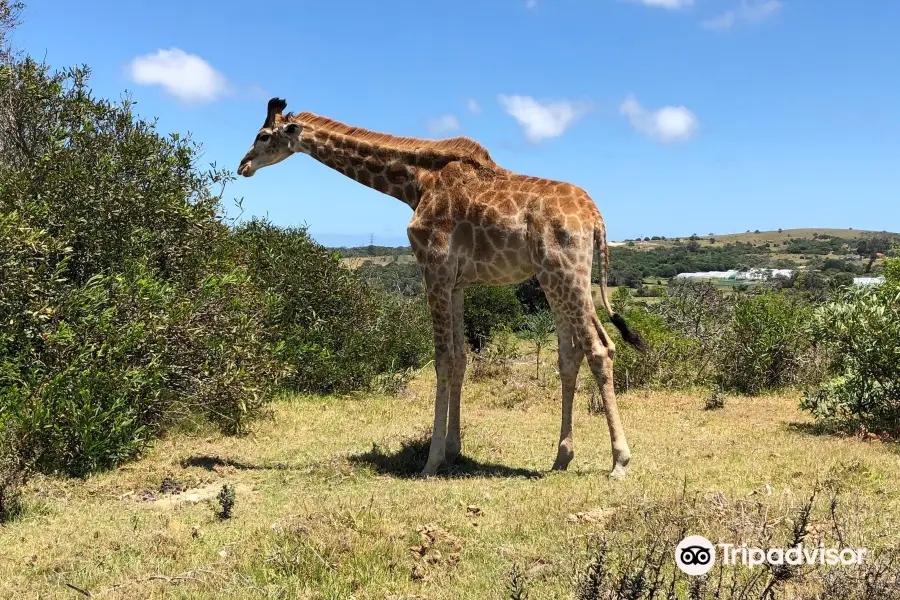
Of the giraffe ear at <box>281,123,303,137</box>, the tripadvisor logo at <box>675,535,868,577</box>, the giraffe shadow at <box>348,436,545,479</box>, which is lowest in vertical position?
the giraffe shadow at <box>348,436,545,479</box>

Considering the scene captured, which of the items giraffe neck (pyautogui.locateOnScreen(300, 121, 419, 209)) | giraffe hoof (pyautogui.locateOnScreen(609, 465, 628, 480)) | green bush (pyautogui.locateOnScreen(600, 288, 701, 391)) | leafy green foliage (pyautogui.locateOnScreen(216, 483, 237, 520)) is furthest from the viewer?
green bush (pyautogui.locateOnScreen(600, 288, 701, 391))

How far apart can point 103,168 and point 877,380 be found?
37.1ft

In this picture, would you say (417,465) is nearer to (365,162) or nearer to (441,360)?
(441,360)

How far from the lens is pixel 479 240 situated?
26.6ft

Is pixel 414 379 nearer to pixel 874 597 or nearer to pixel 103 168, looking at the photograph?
pixel 103 168

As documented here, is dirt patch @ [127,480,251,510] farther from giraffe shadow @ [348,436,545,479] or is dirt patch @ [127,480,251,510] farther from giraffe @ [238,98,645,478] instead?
Result: giraffe @ [238,98,645,478]

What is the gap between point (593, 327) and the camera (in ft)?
25.4

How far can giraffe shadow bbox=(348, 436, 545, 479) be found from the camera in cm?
812

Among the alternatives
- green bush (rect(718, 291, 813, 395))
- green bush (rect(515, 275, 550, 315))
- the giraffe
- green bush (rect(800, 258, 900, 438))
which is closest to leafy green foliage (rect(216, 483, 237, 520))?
the giraffe

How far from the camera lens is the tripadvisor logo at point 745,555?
4.52 m

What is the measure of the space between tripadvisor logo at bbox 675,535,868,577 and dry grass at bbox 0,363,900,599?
64 cm

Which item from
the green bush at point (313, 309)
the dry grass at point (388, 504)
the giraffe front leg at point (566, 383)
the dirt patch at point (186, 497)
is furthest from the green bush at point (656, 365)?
the dirt patch at point (186, 497)

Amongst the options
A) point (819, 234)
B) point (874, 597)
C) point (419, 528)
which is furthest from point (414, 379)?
point (819, 234)

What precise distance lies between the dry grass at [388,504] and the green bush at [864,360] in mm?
668
